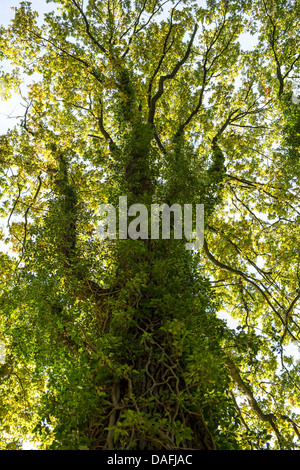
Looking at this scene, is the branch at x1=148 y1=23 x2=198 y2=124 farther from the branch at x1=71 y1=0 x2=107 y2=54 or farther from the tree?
the branch at x1=71 y1=0 x2=107 y2=54

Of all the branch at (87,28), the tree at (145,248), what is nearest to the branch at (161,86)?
the tree at (145,248)

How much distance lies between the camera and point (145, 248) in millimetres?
4281

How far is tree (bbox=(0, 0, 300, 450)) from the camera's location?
10.1 feet

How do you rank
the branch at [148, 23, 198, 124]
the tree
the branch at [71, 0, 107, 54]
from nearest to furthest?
the tree → the branch at [148, 23, 198, 124] → the branch at [71, 0, 107, 54]

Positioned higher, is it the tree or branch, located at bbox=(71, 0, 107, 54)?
branch, located at bbox=(71, 0, 107, 54)

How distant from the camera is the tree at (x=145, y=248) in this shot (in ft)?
10.1

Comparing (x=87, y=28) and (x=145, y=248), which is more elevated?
(x=87, y=28)

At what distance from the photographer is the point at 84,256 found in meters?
4.88

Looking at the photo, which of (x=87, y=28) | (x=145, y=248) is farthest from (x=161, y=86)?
(x=145, y=248)

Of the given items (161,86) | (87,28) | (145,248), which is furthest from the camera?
(87,28)

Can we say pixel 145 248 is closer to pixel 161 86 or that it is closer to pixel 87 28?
pixel 161 86

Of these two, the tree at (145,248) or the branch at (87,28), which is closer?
the tree at (145,248)

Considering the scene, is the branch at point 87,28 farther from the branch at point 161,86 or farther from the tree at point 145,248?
the branch at point 161,86

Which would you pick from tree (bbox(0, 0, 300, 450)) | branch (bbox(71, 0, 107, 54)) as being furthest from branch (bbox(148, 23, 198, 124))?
branch (bbox(71, 0, 107, 54))
